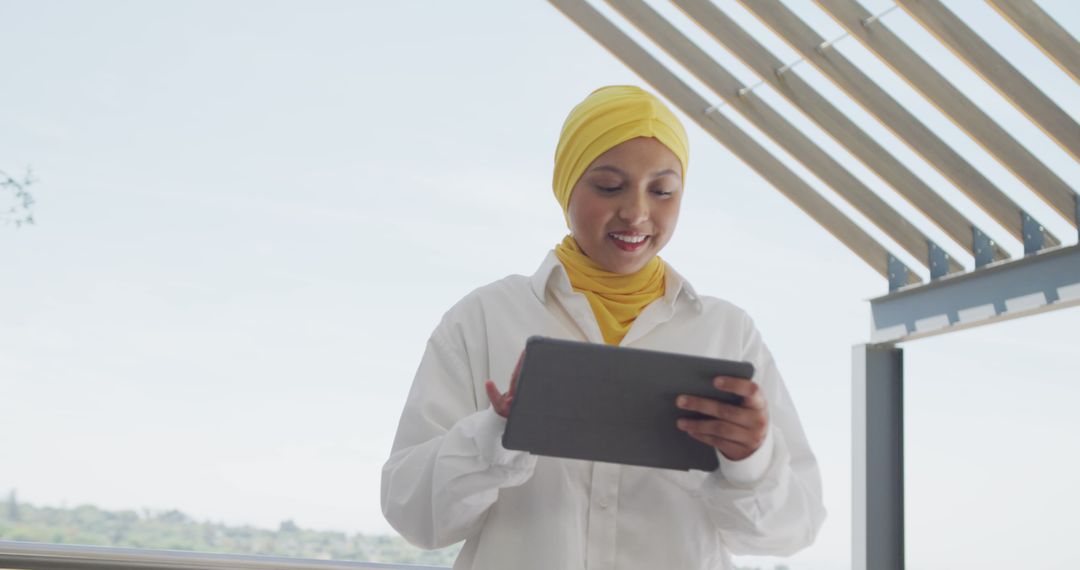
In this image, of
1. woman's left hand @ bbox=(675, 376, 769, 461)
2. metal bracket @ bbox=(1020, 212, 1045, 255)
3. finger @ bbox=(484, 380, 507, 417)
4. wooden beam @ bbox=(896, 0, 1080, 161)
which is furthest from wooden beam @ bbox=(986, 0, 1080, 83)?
finger @ bbox=(484, 380, 507, 417)

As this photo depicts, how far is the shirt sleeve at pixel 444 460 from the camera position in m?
1.38

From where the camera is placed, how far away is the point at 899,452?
549 cm

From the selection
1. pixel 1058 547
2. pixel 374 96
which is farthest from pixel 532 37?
pixel 1058 547

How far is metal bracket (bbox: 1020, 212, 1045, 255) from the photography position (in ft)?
14.5

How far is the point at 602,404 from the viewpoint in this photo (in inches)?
51.4

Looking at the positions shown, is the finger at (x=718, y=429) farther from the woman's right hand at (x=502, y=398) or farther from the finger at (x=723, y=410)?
the woman's right hand at (x=502, y=398)

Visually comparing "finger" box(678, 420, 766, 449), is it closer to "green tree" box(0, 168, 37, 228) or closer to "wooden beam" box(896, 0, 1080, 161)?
"wooden beam" box(896, 0, 1080, 161)

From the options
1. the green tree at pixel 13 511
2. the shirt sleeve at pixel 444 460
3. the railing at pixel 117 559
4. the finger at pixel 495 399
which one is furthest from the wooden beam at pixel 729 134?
the green tree at pixel 13 511

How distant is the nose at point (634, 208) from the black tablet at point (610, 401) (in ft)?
1.17

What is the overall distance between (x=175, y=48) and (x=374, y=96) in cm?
260

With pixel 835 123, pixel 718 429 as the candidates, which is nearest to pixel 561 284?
pixel 718 429

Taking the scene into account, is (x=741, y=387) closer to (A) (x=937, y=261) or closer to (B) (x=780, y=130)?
(B) (x=780, y=130)

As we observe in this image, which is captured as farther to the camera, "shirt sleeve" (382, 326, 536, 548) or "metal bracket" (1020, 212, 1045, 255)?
"metal bracket" (1020, 212, 1045, 255)

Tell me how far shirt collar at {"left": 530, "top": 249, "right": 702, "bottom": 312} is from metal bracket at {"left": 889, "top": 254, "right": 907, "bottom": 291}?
3820 millimetres
